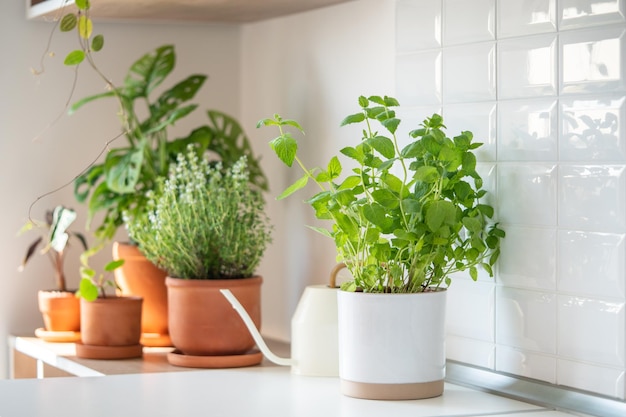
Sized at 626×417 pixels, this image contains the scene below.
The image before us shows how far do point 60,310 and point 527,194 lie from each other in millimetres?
972

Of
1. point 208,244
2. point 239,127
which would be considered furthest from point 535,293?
point 239,127

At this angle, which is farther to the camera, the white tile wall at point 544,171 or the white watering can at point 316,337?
the white watering can at point 316,337

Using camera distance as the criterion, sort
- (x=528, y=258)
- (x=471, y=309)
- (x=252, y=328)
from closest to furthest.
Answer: (x=528, y=258) → (x=471, y=309) → (x=252, y=328)

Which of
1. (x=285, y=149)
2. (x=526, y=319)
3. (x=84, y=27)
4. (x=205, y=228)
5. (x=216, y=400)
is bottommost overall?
(x=216, y=400)

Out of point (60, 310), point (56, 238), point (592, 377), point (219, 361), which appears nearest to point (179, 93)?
point (56, 238)

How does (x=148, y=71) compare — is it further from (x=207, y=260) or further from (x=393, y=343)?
(x=393, y=343)

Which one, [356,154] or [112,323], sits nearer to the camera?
[356,154]

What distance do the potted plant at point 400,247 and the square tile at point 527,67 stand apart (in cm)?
10

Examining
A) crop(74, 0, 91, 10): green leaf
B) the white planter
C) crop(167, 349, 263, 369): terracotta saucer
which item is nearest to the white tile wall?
the white planter

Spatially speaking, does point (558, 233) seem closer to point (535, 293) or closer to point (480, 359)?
point (535, 293)

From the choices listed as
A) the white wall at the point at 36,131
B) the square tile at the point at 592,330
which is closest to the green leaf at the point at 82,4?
the white wall at the point at 36,131

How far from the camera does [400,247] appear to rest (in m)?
1.33

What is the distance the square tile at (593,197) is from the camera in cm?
123

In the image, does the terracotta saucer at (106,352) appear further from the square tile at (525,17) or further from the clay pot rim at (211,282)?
the square tile at (525,17)
